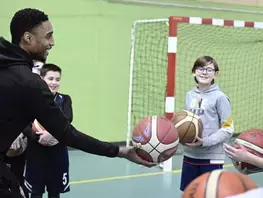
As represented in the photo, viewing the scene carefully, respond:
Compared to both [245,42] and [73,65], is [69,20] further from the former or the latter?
[245,42]

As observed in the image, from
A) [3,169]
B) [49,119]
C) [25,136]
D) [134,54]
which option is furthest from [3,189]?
[134,54]

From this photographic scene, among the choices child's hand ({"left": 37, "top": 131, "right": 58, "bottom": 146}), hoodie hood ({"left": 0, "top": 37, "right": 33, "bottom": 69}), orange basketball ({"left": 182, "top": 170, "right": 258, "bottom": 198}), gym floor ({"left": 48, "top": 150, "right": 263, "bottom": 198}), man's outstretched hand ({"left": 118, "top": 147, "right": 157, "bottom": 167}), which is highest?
hoodie hood ({"left": 0, "top": 37, "right": 33, "bottom": 69})

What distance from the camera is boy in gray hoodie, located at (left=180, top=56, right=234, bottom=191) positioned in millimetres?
3760

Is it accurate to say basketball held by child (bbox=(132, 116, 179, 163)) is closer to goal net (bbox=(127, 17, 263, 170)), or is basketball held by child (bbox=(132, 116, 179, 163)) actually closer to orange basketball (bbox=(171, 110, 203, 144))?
orange basketball (bbox=(171, 110, 203, 144))

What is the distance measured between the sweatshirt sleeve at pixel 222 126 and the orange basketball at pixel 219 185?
6.44ft

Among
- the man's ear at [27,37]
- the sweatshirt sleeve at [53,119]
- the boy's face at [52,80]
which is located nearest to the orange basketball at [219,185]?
the sweatshirt sleeve at [53,119]

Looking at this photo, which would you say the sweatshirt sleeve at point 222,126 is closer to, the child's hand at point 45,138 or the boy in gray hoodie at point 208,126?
the boy in gray hoodie at point 208,126

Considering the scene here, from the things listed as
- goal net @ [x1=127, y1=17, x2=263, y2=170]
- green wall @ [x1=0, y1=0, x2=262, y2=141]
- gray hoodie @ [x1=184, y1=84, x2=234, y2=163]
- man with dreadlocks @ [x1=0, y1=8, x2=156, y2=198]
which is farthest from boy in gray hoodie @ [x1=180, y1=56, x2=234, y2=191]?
green wall @ [x1=0, y1=0, x2=262, y2=141]

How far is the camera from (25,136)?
3783 mm

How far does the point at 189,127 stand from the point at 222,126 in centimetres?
33

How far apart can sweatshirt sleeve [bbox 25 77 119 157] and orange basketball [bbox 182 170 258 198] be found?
0.92 metres

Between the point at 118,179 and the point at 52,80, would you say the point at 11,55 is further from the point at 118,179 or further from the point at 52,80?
the point at 118,179

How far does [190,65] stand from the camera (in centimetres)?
823

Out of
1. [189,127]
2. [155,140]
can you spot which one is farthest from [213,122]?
[155,140]
